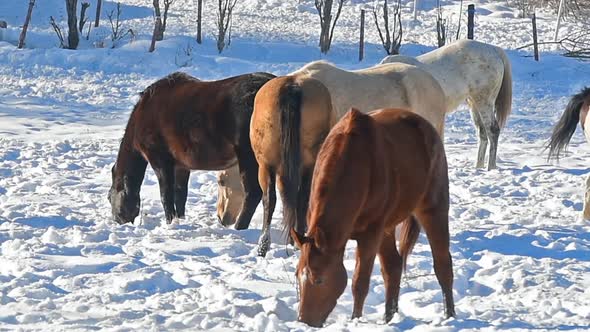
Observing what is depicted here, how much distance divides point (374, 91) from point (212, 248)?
1.99 metres

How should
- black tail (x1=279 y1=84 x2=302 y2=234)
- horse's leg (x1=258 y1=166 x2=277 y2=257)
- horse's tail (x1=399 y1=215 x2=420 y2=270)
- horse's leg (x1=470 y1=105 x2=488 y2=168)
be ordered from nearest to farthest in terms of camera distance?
horse's tail (x1=399 y1=215 x2=420 y2=270) < black tail (x1=279 y1=84 x2=302 y2=234) < horse's leg (x1=258 y1=166 x2=277 y2=257) < horse's leg (x1=470 y1=105 x2=488 y2=168)

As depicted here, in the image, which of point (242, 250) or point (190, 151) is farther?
point (190, 151)

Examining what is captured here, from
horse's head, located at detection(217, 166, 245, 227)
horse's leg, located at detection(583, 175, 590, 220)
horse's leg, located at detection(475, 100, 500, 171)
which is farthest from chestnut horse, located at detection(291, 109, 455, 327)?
horse's leg, located at detection(475, 100, 500, 171)

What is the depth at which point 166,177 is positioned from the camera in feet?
27.3

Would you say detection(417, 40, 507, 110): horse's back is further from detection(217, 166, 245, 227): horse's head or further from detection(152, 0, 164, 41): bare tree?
detection(152, 0, 164, 41): bare tree

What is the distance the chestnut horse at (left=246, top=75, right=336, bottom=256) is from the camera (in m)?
7.00

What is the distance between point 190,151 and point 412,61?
3.86 metres

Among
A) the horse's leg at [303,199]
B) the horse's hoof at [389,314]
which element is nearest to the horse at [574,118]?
the horse's leg at [303,199]

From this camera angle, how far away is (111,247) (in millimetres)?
7207

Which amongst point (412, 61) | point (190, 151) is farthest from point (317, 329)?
point (412, 61)

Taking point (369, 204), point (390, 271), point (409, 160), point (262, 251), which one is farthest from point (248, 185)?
point (369, 204)

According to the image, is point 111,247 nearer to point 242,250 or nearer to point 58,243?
point 58,243

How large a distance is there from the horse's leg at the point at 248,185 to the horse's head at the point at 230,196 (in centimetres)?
43

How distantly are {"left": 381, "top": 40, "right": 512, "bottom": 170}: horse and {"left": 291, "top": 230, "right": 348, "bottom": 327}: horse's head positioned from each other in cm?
688
